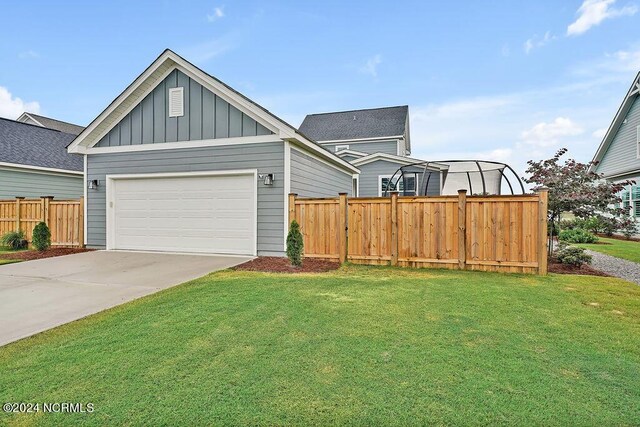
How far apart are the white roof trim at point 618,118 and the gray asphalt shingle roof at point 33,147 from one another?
24850 mm

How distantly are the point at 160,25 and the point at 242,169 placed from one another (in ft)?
Result: 25.3

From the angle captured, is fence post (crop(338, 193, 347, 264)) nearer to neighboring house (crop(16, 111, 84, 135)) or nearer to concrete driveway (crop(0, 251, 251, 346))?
concrete driveway (crop(0, 251, 251, 346))

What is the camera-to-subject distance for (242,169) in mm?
8961

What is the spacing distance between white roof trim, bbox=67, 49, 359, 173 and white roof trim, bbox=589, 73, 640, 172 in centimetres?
1483

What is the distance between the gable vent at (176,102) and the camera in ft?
30.8

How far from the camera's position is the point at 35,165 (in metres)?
14.7

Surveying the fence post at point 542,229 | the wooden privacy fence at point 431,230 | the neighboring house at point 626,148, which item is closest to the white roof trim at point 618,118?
the neighboring house at point 626,148

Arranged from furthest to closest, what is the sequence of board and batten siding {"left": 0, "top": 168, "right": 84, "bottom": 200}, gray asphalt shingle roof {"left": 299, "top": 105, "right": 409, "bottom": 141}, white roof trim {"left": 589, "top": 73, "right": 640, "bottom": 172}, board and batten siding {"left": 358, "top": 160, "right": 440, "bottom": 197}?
gray asphalt shingle roof {"left": 299, "top": 105, "right": 409, "bottom": 141}, board and batten siding {"left": 358, "top": 160, "right": 440, "bottom": 197}, white roof trim {"left": 589, "top": 73, "right": 640, "bottom": 172}, board and batten siding {"left": 0, "top": 168, "right": 84, "bottom": 200}

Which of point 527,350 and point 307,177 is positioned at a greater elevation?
point 307,177

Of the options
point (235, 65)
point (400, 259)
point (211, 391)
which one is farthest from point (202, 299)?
point (235, 65)

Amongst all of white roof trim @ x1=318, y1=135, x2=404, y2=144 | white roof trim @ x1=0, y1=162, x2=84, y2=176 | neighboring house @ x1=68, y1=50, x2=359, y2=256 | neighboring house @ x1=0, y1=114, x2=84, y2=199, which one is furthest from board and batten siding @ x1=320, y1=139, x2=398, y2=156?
neighboring house @ x1=0, y1=114, x2=84, y2=199

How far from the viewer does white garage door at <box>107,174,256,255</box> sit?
9086 mm

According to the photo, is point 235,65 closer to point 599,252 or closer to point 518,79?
point 518,79

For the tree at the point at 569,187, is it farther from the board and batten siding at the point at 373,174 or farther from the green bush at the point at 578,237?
the board and batten siding at the point at 373,174
